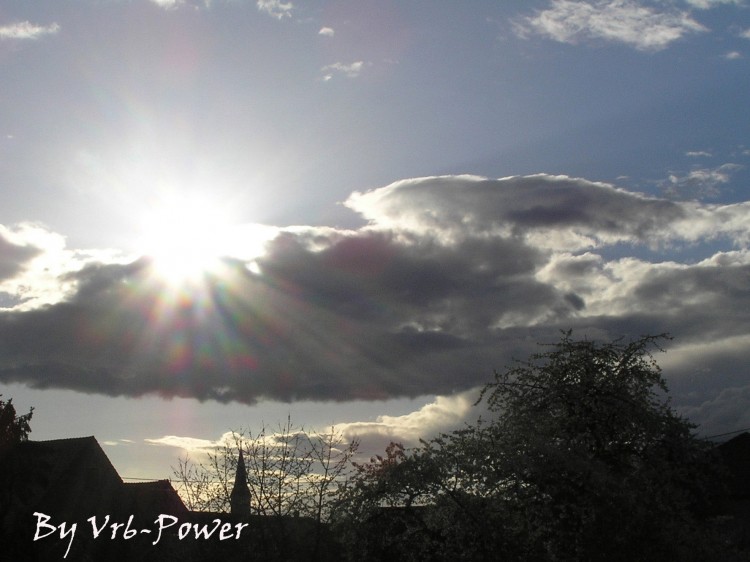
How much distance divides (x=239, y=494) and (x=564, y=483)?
10.7 m

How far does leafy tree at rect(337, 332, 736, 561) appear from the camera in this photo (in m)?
22.5

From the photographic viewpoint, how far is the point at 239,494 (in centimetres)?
2531

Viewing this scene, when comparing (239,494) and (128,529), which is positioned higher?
(239,494)

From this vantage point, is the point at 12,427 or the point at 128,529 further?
the point at 128,529

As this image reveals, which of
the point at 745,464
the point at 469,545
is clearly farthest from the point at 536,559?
the point at 745,464

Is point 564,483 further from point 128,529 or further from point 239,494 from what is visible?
point 128,529

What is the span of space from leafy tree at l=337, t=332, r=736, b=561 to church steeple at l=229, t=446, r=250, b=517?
11.9 ft

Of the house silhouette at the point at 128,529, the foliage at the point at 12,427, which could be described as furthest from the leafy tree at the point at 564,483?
the foliage at the point at 12,427

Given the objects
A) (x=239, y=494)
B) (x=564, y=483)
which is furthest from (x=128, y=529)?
(x=564, y=483)

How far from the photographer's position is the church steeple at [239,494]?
85.1 feet

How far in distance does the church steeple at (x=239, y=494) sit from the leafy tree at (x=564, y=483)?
3.64m

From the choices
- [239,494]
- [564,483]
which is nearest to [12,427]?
[239,494]

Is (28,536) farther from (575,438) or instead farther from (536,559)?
(575,438)

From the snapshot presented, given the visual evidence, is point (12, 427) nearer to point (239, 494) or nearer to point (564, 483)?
point (239, 494)
